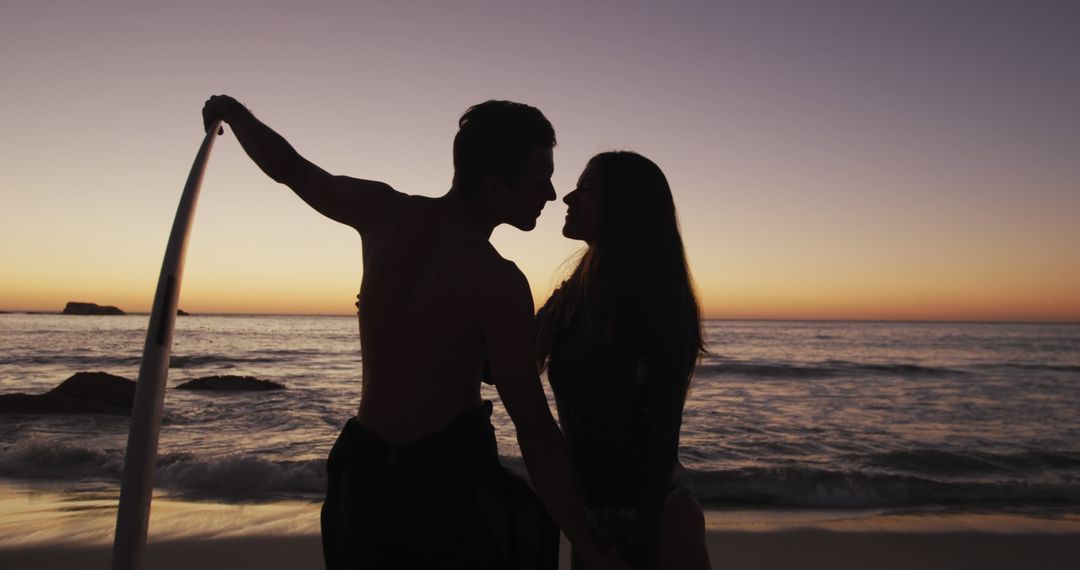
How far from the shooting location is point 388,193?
1.75 m

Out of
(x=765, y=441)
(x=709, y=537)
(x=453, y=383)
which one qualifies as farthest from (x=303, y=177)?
(x=765, y=441)

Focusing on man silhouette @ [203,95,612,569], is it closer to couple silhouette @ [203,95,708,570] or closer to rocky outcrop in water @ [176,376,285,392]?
couple silhouette @ [203,95,708,570]

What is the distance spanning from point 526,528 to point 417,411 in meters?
0.39

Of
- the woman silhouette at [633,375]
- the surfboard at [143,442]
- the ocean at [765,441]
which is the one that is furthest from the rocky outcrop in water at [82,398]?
the woman silhouette at [633,375]

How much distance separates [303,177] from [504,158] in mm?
623

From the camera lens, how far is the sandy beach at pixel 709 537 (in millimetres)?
4926

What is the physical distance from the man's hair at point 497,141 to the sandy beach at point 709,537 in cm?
403

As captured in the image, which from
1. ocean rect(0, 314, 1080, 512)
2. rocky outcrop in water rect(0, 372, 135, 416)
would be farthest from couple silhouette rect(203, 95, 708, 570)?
rocky outcrop in water rect(0, 372, 135, 416)

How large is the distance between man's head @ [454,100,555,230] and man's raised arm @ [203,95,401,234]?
0.75ft

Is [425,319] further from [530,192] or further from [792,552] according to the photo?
[792,552]

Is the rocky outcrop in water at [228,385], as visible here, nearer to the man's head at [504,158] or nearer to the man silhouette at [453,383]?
the man silhouette at [453,383]

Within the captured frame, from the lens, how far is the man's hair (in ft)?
5.36

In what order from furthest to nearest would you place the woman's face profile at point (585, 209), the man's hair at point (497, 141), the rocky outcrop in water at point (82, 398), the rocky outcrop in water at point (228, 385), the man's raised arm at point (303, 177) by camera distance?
the rocky outcrop in water at point (228, 385), the rocky outcrop in water at point (82, 398), the woman's face profile at point (585, 209), the man's raised arm at point (303, 177), the man's hair at point (497, 141)

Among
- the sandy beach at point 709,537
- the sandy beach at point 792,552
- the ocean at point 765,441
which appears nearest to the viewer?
the sandy beach at point 792,552
